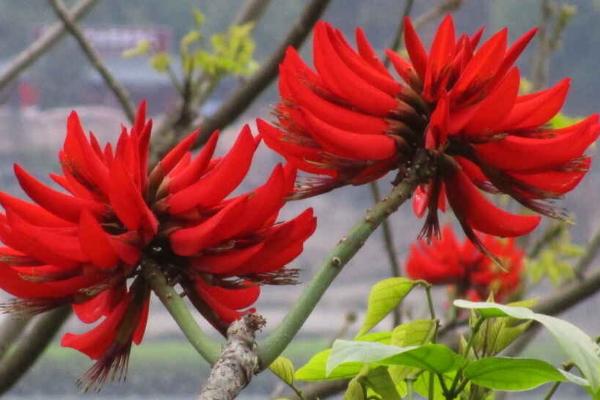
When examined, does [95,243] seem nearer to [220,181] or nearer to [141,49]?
[220,181]

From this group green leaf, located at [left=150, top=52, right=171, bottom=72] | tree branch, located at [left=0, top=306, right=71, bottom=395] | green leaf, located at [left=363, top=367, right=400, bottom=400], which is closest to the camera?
green leaf, located at [left=363, top=367, right=400, bottom=400]

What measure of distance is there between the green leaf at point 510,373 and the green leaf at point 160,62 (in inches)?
43.7

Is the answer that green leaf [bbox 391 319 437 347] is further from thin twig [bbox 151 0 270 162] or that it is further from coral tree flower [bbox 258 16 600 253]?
thin twig [bbox 151 0 270 162]

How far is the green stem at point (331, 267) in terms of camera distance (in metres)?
0.44

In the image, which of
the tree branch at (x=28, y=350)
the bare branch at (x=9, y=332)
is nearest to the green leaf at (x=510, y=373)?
the tree branch at (x=28, y=350)

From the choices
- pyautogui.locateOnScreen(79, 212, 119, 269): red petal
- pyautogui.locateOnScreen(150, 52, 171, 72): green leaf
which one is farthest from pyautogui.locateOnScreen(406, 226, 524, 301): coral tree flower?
pyautogui.locateOnScreen(79, 212, 119, 269): red petal

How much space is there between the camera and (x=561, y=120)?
4.31ft

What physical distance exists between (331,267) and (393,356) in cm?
4

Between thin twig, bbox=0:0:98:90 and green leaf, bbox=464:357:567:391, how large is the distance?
46.4 inches

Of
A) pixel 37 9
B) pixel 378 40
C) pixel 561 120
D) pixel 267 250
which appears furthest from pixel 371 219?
pixel 37 9

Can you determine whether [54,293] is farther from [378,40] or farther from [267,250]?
[378,40]

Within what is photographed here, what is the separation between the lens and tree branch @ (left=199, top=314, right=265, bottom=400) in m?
0.39

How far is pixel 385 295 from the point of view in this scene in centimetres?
53

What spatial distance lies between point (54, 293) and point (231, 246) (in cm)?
7
